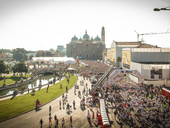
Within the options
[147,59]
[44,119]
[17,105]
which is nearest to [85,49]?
[147,59]

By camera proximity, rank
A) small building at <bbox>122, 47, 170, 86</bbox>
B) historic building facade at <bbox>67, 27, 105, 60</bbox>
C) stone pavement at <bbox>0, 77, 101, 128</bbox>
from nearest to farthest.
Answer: stone pavement at <bbox>0, 77, 101, 128</bbox> < small building at <bbox>122, 47, 170, 86</bbox> < historic building facade at <bbox>67, 27, 105, 60</bbox>

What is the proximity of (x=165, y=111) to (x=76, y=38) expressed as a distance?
115544mm

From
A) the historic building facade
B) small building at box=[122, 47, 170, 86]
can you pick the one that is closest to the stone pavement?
small building at box=[122, 47, 170, 86]

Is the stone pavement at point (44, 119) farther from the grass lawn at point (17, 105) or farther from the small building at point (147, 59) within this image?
the small building at point (147, 59)

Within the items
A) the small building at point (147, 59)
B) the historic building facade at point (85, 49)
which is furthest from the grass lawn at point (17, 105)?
the historic building facade at point (85, 49)

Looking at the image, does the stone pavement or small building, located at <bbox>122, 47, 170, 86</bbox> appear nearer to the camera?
the stone pavement

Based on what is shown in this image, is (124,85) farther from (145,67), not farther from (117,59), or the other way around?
(117,59)

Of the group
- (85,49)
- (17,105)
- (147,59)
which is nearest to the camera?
(17,105)

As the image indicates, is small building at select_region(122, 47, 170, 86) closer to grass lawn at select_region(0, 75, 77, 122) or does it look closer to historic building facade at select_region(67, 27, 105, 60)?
grass lawn at select_region(0, 75, 77, 122)

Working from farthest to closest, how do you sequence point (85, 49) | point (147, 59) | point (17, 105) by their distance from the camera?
point (85, 49) < point (147, 59) < point (17, 105)

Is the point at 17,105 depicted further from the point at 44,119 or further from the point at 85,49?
the point at 85,49

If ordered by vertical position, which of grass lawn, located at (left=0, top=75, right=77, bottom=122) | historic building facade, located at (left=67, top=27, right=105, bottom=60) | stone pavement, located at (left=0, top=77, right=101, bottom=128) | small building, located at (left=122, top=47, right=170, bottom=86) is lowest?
stone pavement, located at (left=0, top=77, right=101, bottom=128)

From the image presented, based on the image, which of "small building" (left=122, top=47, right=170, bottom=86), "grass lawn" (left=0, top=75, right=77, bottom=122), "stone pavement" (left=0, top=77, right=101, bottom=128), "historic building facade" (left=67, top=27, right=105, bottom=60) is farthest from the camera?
"historic building facade" (left=67, top=27, right=105, bottom=60)

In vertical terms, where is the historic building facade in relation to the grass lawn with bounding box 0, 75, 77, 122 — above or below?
above
